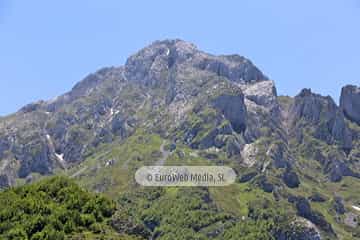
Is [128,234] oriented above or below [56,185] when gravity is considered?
below

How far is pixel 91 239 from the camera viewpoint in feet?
267

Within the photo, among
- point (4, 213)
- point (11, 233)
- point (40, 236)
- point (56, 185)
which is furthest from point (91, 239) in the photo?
point (56, 185)

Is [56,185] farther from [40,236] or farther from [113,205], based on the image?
[40,236]

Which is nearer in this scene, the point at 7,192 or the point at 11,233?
the point at 11,233

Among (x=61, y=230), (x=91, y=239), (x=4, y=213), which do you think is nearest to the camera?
(x=91, y=239)

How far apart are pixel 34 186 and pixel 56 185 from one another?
4107mm

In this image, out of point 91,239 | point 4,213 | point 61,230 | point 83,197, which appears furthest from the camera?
point 83,197

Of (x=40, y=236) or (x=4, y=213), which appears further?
(x=4, y=213)

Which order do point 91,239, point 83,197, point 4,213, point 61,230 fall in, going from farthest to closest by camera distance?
point 83,197, point 4,213, point 61,230, point 91,239

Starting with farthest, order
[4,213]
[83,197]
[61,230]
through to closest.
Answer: [83,197] < [4,213] < [61,230]

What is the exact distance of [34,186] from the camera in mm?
108875

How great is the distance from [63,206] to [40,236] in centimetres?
1346

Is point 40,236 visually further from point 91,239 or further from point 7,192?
point 7,192

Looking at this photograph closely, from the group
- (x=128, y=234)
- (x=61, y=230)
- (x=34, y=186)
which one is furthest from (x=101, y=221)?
(x=34, y=186)
